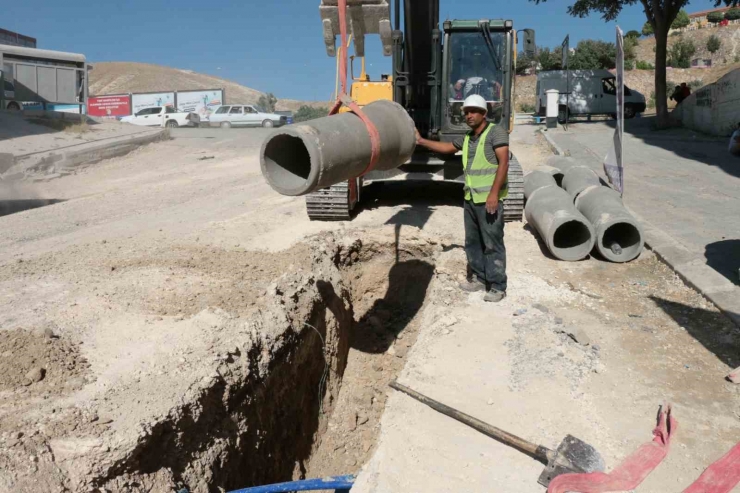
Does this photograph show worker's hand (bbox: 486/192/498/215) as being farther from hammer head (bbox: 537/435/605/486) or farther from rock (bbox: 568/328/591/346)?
hammer head (bbox: 537/435/605/486)

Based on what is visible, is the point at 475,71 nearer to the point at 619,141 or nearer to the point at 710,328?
the point at 619,141

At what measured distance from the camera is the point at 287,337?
4625 mm

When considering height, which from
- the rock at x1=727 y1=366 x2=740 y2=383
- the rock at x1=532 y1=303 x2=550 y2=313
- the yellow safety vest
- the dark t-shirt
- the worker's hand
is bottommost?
the rock at x1=727 y1=366 x2=740 y2=383

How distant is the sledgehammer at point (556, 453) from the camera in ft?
9.70

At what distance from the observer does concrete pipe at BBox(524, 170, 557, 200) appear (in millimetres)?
8328

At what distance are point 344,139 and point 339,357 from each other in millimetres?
3097

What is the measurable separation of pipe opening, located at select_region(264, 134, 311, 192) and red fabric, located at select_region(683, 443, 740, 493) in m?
2.62

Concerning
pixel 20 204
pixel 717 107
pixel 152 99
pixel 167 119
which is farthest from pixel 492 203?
pixel 152 99

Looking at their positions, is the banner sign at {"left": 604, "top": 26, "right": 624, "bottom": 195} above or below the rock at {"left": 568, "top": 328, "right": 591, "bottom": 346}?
above

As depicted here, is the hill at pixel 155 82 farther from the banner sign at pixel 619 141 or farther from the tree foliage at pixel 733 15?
the banner sign at pixel 619 141

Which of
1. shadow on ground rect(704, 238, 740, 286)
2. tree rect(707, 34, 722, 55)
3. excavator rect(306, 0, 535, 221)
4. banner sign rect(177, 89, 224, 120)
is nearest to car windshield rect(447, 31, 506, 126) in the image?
excavator rect(306, 0, 535, 221)

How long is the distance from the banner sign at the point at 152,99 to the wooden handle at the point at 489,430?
38.0 m

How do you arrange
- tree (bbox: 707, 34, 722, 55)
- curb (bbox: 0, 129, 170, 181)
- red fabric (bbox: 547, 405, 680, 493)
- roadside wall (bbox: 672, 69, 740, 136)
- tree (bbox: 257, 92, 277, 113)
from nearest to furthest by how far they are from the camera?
red fabric (bbox: 547, 405, 680, 493), curb (bbox: 0, 129, 170, 181), roadside wall (bbox: 672, 69, 740, 136), tree (bbox: 707, 34, 722, 55), tree (bbox: 257, 92, 277, 113)

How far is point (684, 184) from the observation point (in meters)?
10.9
